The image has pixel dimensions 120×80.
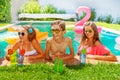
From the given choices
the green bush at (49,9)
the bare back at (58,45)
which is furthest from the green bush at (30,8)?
the bare back at (58,45)

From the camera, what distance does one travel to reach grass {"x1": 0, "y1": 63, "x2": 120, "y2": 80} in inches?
233

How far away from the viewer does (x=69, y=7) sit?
24.4 meters

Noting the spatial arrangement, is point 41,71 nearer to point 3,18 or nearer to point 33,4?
point 3,18

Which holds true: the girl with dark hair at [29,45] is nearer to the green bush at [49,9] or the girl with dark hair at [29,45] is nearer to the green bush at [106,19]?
the green bush at [106,19]

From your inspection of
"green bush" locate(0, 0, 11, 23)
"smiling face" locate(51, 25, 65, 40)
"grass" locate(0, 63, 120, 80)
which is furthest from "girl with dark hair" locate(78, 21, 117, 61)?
"green bush" locate(0, 0, 11, 23)

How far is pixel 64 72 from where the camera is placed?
6.22m

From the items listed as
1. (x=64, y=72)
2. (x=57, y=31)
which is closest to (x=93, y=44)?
(x=57, y=31)

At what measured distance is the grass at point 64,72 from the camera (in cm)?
592

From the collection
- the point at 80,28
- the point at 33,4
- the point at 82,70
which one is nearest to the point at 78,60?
the point at 82,70

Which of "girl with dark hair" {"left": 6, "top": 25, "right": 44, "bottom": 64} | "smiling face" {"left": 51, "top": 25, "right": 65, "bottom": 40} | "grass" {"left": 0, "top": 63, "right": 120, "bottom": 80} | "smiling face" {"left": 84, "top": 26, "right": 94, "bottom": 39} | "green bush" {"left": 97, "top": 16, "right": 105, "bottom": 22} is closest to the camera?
"grass" {"left": 0, "top": 63, "right": 120, "bottom": 80}

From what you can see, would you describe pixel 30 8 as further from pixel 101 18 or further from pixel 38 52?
pixel 38 52

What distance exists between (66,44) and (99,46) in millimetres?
772

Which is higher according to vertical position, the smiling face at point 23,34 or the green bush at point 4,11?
the smiling face at point 23,34

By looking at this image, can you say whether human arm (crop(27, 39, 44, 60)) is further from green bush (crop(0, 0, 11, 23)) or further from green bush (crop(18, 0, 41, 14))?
green bush (crop(18, 0, 41, 14))
